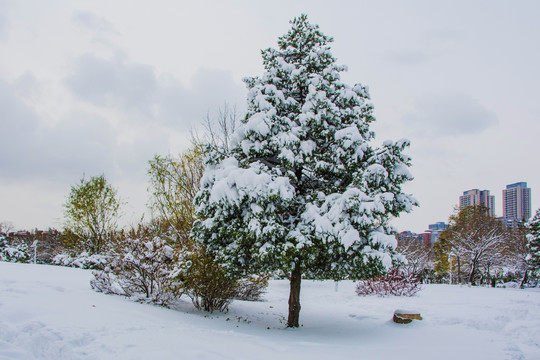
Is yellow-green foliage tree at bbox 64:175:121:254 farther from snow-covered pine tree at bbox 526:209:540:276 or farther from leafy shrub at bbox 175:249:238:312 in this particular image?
snow-covered pine tree at bbox 526:209:540:276

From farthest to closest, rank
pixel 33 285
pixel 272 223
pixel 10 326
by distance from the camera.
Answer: pixel 33 285 → pixel 272 223 → pixel 10 326

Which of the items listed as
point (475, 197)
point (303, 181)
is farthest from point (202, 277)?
point (475, 197)

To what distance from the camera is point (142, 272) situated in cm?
866

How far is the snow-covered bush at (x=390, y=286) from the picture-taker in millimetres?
14195

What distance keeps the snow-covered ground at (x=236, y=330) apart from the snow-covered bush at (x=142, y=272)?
0.55 meters

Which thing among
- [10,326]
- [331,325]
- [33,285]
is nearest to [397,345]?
[331,325]

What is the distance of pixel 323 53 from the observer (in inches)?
341

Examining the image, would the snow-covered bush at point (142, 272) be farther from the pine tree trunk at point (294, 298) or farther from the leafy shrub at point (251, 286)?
the pine tree trunk at point (294, 298)

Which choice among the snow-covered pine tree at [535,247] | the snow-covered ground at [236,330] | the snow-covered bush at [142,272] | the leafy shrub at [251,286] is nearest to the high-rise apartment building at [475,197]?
the snow-covered pine tree at [535,247]

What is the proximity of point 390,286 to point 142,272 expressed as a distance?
10.00 metres

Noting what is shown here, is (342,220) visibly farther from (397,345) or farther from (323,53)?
(323,53)

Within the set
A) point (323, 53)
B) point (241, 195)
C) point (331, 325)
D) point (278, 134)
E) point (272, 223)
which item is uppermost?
point (323, 53)

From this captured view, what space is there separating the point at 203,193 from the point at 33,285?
13.1 ft

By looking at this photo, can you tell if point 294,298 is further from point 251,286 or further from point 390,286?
point 390,286
